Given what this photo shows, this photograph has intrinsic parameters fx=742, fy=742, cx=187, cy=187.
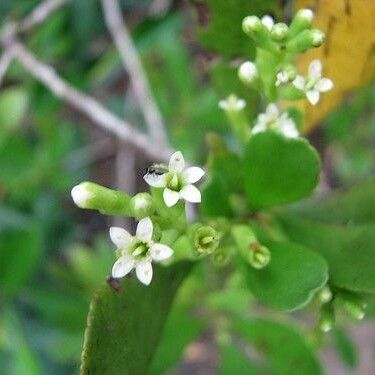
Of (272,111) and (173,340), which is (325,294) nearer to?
(272,111)

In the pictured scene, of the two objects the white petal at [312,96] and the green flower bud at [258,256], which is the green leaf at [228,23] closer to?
the white petal at [312,96]

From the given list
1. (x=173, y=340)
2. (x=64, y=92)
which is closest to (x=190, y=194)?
(x=173, y=340)

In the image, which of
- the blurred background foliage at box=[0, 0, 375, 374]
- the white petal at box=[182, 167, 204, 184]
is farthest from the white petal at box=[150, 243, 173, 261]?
the blurred background foliage at box=[0, 0, 375, 374]

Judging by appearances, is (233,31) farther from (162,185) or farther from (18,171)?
(18,171)

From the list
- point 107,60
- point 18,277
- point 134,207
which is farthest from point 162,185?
point 107,60

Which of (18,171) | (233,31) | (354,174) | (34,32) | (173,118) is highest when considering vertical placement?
(233,31)

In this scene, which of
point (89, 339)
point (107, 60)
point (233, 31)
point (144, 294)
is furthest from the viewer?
point (107, 60)

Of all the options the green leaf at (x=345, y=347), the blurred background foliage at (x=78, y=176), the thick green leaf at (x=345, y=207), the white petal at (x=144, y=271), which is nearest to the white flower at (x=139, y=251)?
the white petal at (x=144, y=271)

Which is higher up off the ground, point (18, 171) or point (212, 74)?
point (212, 74)
